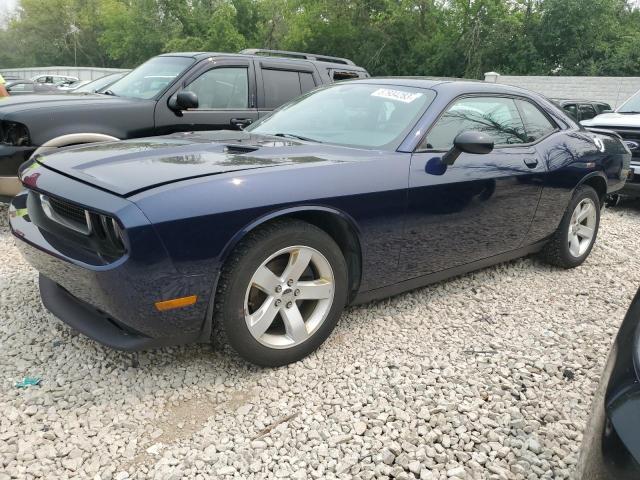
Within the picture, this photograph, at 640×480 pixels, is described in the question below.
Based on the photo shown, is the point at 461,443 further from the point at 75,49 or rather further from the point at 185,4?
the point at 75,49

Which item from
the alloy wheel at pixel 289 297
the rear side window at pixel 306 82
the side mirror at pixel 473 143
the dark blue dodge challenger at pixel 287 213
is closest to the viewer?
the dark blue dodge challenger at pixel 287 213

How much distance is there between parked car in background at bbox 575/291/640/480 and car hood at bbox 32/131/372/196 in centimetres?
168

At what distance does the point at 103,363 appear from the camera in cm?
263

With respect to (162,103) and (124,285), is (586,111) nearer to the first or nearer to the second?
(162,103)

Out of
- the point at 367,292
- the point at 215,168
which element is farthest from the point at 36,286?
the point at 367,292

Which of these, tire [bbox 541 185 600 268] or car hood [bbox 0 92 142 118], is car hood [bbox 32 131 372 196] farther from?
tire [bbox 541 185 600 268]

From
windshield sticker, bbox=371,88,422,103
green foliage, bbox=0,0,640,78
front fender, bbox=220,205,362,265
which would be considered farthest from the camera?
green foliage, bbox=0,0,640,78

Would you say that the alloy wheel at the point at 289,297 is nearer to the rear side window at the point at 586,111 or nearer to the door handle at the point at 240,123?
the door handle at the point at 240,123

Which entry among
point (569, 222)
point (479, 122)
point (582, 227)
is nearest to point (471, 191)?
point (479, 122)

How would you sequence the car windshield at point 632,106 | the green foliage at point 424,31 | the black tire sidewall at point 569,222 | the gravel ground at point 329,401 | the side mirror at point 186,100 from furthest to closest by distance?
the green foliage at point 424,31 → the car windshield at point 632,106 → the side mirror at point 186,100 → the black tire sidewall at point 569,222 → the gravel ground at point 329,401

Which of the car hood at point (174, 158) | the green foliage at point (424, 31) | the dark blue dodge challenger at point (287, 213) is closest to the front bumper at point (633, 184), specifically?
Result: the dark blue dodge challenger at point (287, 213)

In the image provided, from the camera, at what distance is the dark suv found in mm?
4477

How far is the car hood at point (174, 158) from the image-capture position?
2.31 meters

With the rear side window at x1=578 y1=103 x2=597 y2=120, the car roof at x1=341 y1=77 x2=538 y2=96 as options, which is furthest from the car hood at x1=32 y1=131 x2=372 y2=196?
the rear side window at x1=578 y1=103 x2=597 y2=120
